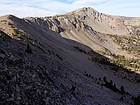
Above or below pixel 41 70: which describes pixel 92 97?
below

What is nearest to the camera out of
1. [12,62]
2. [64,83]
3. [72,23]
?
[12,62]

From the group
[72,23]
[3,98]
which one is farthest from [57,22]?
[3,98]

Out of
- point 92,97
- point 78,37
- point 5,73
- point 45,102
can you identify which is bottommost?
point 78,37

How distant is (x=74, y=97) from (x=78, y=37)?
13298cm

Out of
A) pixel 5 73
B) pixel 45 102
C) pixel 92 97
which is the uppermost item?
pixel 5 73

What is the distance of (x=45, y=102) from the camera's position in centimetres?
1812

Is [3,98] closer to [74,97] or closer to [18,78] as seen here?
[18,78]

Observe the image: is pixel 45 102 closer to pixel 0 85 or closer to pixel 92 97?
pixel 0 85

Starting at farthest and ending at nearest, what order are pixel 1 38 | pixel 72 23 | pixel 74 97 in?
1. pixel 72 23
2. pixel 1 38
3. pixel 74 97

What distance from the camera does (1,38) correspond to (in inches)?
1040

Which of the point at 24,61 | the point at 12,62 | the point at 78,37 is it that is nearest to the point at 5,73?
the point at 12,62

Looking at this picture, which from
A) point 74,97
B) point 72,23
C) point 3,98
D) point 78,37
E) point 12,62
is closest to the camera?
point 3,98

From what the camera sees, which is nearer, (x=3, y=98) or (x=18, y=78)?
(x=3, y=98)

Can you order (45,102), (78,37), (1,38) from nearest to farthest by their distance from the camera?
(45,102) → (1,38) → (78,37)
